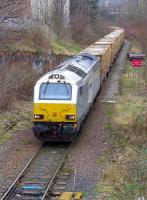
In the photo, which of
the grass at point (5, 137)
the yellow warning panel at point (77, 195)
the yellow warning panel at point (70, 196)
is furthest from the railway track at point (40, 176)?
the grass at point (5, 137)

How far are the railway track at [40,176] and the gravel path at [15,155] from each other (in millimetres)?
→ 204

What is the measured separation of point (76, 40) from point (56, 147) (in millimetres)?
41587

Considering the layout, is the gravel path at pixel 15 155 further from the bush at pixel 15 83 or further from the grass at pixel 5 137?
the bush at pixel 15 83

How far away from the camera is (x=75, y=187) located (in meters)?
11.8

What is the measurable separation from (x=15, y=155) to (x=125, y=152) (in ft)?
11.0

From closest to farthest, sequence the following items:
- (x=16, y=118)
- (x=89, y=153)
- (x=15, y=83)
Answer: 1. (x=89, y=153)
2. (x=16, y=118)
3. (x=15, y=83)

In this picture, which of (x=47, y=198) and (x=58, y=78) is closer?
(x=47, y=198)

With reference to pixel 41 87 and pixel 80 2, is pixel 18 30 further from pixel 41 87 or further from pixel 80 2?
pixel 80 2

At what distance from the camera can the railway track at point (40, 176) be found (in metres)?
11.3

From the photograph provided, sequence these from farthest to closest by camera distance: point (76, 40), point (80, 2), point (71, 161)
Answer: point (80, 2) → point (76, 40) → point (71, 161)

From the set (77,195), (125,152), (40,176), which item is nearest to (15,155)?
(40,176)

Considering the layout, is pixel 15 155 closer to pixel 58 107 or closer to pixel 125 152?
pixel 58 107

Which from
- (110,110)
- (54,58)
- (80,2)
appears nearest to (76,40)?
(80,2)

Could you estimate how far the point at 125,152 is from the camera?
574 inches
